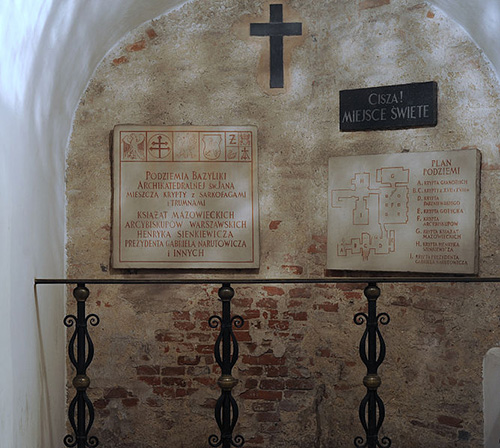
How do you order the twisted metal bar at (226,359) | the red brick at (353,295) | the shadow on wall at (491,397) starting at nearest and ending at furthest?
1. the twisted metal bar at (226,359)
2. the shadow on wall at (491,397)
3. the red brick at (353,295)

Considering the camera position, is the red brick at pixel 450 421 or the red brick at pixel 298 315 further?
the red brick at pixel 298 315

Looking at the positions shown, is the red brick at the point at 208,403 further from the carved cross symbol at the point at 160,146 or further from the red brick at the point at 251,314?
the carved cross symbol at the point at 160,146

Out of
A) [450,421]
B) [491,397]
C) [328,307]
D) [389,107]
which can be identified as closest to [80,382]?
[328,307]

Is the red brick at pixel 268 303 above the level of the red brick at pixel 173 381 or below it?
above

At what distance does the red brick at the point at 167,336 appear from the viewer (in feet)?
12.1

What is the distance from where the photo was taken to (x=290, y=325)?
12.0 feet

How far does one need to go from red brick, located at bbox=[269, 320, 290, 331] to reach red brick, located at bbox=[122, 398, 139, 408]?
0.94m

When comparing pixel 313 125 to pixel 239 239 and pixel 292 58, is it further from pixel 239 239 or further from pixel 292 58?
pixel 239 239

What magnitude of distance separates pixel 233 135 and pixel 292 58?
23.9 inches

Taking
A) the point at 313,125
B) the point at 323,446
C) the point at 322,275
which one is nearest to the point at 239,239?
the point at 322,275

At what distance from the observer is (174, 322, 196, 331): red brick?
368 cm

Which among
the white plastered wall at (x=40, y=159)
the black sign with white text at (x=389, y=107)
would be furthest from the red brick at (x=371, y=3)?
the black sign with white text at (x=389, y=107)

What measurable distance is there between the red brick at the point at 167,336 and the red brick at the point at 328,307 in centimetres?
86

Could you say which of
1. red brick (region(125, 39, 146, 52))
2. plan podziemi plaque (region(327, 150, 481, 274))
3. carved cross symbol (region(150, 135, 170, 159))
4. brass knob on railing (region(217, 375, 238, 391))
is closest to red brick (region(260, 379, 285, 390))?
plan podziemi plaque (region(327, 150, 481, 274))
